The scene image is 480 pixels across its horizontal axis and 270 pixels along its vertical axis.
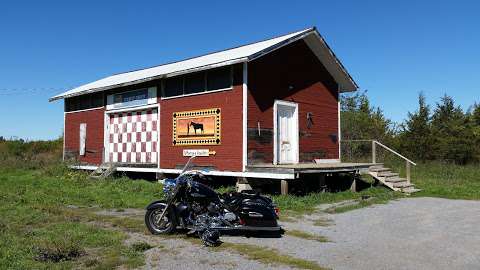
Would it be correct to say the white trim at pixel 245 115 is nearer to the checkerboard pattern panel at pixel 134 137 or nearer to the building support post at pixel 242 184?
the building support post at pixel 242 184

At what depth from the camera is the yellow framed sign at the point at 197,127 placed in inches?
568

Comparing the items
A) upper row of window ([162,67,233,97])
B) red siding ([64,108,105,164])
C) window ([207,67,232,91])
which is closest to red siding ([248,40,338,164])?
window ([207,67,232,91])

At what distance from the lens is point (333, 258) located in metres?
6.36

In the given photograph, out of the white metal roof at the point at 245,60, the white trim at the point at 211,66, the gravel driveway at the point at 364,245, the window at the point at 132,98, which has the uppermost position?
the white metal roof at the point at 245,60

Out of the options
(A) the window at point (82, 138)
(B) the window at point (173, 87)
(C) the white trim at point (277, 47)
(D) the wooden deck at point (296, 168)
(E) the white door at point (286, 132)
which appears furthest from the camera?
(A) the window at point (82, 138)

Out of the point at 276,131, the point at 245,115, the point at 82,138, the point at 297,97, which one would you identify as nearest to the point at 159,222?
the point at 245,115

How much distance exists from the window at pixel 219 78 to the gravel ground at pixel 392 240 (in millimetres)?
5461

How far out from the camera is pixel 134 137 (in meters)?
17.8

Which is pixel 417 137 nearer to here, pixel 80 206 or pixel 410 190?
pixel 410 190

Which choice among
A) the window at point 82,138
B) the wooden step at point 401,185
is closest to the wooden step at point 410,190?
the wooden step at point 401,185

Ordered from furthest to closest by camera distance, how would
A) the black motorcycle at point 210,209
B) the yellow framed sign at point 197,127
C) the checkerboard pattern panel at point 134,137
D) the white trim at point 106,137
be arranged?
the white trim at point 106,137, the checkerboard pattern panel at point 134,137, the yellow framed sign at point 197,127, the black motorcycle at point 210,209

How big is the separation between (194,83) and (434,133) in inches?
758

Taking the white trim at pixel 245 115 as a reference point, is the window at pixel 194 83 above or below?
above

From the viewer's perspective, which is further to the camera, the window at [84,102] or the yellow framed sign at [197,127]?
the window at [84,102]
